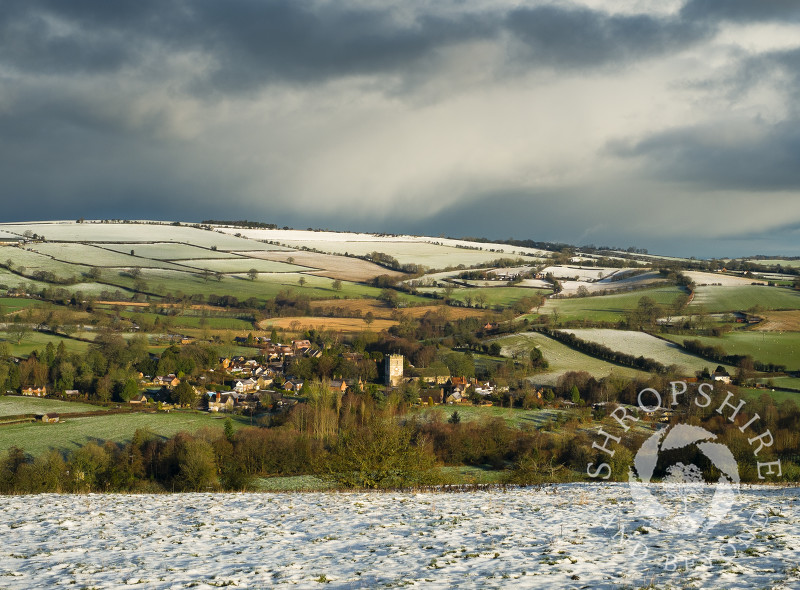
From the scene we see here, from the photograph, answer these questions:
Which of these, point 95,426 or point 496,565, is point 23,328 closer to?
point 95,426

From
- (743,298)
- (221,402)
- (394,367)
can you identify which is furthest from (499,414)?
(743,298)

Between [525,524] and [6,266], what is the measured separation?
13550 cm

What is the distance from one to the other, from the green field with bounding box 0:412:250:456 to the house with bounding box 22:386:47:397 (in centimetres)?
1256

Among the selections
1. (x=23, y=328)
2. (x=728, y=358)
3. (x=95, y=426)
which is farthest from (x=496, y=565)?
(x=23, y=328)

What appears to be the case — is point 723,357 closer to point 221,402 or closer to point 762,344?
point 762,344

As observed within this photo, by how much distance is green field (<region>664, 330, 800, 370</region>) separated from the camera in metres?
71.5

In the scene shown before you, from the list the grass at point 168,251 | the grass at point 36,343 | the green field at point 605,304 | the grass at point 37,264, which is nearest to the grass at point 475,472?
the green field at point 605,304

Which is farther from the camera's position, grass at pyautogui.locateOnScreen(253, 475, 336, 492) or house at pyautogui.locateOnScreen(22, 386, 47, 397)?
house at pyautogui.locateOnScreen(22, 386, 47, 397)

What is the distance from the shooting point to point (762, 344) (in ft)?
250

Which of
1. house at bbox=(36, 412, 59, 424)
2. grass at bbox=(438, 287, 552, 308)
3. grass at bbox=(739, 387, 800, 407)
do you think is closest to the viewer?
grass at bbox=(739, 387, 800, 407)

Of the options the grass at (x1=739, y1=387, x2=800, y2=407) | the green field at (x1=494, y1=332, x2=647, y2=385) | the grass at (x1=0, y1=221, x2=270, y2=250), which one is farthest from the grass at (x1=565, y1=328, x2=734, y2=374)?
the grass at (x1=0, y1=221, x2=270, y2=250)

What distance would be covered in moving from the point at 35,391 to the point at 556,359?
2501 inches

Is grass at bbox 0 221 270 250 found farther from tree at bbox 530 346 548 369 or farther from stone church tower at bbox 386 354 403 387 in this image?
tree at bbox 530 346 548 369

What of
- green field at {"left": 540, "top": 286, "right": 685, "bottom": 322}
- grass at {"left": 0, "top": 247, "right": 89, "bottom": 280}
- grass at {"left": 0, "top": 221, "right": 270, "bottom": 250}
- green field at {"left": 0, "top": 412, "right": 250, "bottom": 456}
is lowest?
green field at {"left": 0, "top": 412, "right": 250, "bottom": 456}
